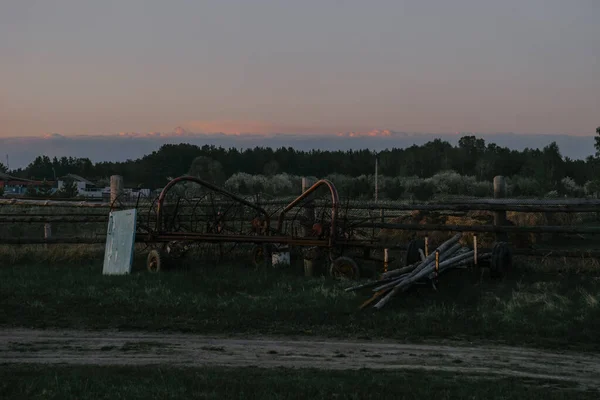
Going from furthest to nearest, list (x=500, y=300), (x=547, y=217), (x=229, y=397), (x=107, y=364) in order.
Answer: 1. (x=547, y=217)
2. (x=500, y=300)
3. (x=107, y=364)
4. (x=229, y=397)

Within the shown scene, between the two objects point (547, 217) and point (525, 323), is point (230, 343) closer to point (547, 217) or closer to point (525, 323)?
point (525, 323)

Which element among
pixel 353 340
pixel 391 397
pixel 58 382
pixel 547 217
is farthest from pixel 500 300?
pixel 547 217

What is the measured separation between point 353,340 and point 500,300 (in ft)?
9.89

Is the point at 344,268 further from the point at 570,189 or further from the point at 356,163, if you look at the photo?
the point at 356,163

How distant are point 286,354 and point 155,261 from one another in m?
6.24

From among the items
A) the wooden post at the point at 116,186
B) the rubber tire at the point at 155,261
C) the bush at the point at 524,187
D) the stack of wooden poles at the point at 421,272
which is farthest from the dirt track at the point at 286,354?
the bush at the point at 524,187

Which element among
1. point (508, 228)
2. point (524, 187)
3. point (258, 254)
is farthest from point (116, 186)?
point (524, 187)

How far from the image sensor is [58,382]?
20.3 ft

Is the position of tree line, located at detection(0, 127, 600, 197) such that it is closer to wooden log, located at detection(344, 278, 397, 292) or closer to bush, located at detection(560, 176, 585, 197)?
bush, located at detection(560, 176, 585, 197)

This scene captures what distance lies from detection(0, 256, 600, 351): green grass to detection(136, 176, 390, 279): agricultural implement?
2.54ft

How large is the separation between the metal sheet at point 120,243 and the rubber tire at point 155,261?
0.42 metres

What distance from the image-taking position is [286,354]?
7.98m

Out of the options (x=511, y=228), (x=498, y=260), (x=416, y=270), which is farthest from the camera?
(x=511, y=228)

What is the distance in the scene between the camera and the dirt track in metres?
7.43
